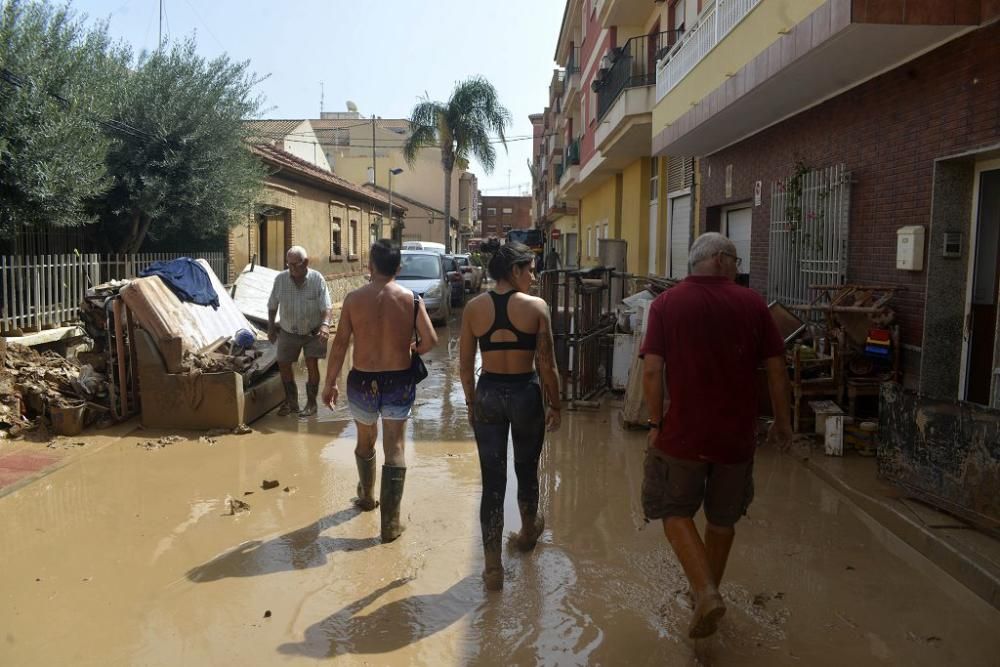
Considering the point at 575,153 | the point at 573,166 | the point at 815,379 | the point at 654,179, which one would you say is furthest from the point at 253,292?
the point at 575,153

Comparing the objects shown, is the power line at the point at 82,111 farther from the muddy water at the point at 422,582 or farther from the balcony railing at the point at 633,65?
the balcony railing at the point at 633,65

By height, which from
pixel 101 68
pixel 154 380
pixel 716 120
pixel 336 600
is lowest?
pixel 336 600

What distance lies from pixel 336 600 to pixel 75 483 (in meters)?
3.01

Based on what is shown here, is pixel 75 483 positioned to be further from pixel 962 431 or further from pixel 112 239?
pixel 112 239

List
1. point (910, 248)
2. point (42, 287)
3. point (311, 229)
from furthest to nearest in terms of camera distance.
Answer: point (311, 229) < point (42, 287) < point (910, 248)

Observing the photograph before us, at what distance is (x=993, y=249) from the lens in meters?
6.16

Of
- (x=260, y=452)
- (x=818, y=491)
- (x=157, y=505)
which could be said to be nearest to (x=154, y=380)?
(x=260, y=452)

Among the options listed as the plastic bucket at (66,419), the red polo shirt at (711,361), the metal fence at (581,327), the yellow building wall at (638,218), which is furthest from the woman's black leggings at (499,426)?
the yellow building wall at (638,218)

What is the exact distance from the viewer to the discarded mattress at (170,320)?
24.1 feet

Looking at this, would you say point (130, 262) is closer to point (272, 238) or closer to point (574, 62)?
point (272, 238)

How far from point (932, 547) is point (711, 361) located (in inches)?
85.6

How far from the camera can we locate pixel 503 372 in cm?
412

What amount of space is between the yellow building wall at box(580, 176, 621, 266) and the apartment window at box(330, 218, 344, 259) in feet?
25.7

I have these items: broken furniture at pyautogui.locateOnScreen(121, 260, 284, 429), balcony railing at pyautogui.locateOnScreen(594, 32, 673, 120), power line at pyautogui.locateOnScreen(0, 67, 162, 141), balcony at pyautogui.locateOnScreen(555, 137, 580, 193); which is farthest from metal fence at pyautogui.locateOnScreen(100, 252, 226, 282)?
balcony at pyautogui.locateOnScreen(555, 137, 580, 193)
